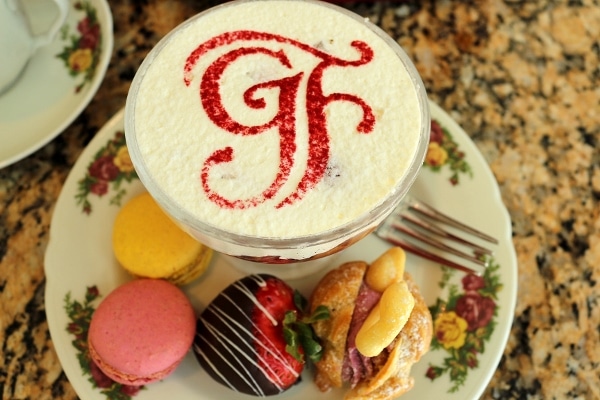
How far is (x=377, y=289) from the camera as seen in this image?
97 cm

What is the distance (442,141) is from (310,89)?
1.22 feet

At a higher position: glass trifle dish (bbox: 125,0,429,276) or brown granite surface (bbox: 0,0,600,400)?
glass trifle dish (bbox: 125,0,429,276)

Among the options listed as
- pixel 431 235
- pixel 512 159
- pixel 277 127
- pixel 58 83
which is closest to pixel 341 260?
pixel 431 235

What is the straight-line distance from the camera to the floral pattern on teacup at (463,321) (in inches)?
38.9

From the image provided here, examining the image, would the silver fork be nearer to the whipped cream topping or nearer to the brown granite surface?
the brown granite surface

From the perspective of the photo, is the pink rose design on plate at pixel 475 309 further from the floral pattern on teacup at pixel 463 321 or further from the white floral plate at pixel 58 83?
the white floral plate at pixel 58 83

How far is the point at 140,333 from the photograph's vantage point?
3.04 feet

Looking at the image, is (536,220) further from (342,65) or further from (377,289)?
(342,65)

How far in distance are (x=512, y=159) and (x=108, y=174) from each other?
0.80 m

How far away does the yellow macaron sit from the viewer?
3.32ft

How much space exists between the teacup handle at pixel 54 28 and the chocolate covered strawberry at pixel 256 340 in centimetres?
67

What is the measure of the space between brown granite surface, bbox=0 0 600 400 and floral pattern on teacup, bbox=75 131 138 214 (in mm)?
104

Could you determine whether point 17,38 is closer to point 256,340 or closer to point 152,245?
point 152,245

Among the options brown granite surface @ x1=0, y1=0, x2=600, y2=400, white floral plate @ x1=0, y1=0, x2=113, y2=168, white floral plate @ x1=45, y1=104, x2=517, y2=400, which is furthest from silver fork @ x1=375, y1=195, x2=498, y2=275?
white floral plate @ x1=0, y1=0, x2=113, y2=168
